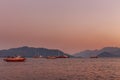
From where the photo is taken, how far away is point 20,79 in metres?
62.8

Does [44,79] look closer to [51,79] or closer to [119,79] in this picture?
[51,79]

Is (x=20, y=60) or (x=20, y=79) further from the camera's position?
(x=20, y=60)

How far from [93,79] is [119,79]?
5878 mm

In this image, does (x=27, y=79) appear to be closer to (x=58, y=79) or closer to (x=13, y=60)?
(x=58, y=79)

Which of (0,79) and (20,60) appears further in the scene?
(20,60)

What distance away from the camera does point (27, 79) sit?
61.9 metres

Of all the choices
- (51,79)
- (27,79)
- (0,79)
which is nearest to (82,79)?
(51,79)

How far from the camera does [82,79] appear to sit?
63.9 m

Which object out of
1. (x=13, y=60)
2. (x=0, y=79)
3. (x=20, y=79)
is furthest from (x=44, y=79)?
(x=13, y=60)

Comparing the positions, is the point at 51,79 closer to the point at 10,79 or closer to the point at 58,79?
the point at 58,79

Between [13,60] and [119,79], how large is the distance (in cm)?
12129

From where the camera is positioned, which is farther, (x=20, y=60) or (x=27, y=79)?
(x=20, y=60)

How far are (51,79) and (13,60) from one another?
11798 centimetres

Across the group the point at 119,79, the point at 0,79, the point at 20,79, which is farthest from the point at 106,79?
the point at 0,79
